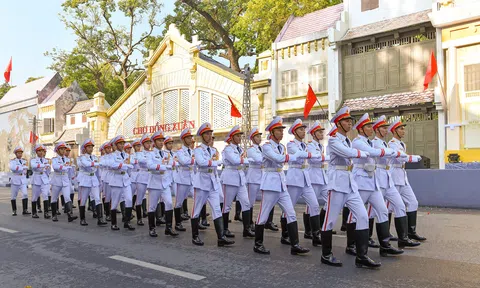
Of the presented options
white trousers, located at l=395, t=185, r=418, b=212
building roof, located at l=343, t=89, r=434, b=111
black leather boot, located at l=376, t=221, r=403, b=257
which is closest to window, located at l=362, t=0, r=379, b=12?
building roof, located at l=343, t=89, r=434, b=111

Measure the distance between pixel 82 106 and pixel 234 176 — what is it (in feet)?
114

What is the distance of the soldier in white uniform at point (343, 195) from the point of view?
5902mm

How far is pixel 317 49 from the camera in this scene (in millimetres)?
23062

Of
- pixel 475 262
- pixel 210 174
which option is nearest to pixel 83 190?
pixel 210 174

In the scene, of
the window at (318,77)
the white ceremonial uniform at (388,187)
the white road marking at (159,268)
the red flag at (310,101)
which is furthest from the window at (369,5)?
the white road marking at (159,268)

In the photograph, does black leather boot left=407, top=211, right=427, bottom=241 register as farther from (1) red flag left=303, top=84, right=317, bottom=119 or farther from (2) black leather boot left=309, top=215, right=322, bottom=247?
(1) red flag left=303, top=84, right=317, bottom=119

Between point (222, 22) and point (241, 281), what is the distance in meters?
33.4

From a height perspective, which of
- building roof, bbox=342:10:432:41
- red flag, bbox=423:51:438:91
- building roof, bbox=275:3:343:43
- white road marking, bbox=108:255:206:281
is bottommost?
white road marking, bbox=108:255:206:281

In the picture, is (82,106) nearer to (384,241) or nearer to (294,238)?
(294,238)

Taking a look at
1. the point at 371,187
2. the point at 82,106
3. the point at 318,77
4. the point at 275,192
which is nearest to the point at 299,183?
the point at 275,192

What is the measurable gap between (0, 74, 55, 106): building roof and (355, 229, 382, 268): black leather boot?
43.6 m

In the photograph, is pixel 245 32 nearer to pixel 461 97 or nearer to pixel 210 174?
pixel 461 97

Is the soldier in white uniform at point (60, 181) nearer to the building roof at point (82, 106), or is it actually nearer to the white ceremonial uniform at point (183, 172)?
the white ceremonial uniform at point (183, 172)

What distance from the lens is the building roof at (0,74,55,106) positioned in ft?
147
